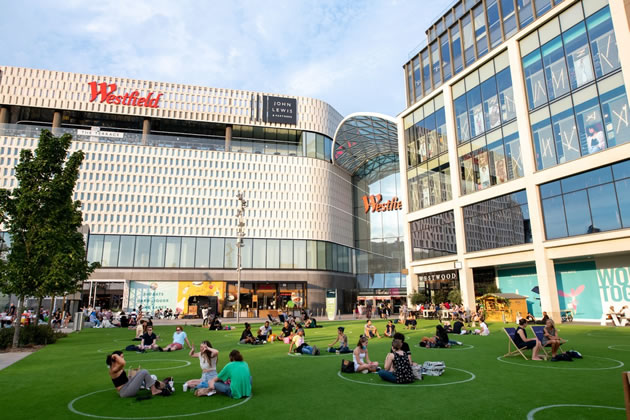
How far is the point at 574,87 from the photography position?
86.5ft

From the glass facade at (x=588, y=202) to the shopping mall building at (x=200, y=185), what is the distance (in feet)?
89.7

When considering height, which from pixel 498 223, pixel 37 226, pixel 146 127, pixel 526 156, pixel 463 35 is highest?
pixel 146 127

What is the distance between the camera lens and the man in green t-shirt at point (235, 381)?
789 cm

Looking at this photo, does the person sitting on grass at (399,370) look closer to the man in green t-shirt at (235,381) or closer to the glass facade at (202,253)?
the man in green t-shirt at (235,381)

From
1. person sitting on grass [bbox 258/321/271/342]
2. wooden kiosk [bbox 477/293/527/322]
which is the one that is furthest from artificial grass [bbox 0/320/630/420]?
wooden kiosk [bbox 477/293/527/322]

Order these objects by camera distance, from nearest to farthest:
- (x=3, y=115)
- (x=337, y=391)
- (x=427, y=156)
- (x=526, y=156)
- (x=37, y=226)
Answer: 1. (x=337, y=391)
2. (x=37, y=226)
3. (x=526, y=156)
4. (x=427, y=156)
5. (x=3, y=115)

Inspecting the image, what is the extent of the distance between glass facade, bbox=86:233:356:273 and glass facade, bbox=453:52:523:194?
94.9 ft

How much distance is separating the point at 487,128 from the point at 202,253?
129 feet

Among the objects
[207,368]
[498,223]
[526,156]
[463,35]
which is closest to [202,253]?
[498,223]

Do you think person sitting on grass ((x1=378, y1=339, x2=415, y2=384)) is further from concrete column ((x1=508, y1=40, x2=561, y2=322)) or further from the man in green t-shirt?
concrete column ((x1=508, y1=40, x2=561, y2=322))

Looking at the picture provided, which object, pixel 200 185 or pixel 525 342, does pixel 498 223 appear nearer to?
pixel 525 342

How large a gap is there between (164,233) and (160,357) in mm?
42804

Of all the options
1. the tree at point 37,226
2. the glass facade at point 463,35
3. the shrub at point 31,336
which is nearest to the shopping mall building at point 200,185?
the glass facade at point 463,35

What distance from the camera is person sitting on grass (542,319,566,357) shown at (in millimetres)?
11727
